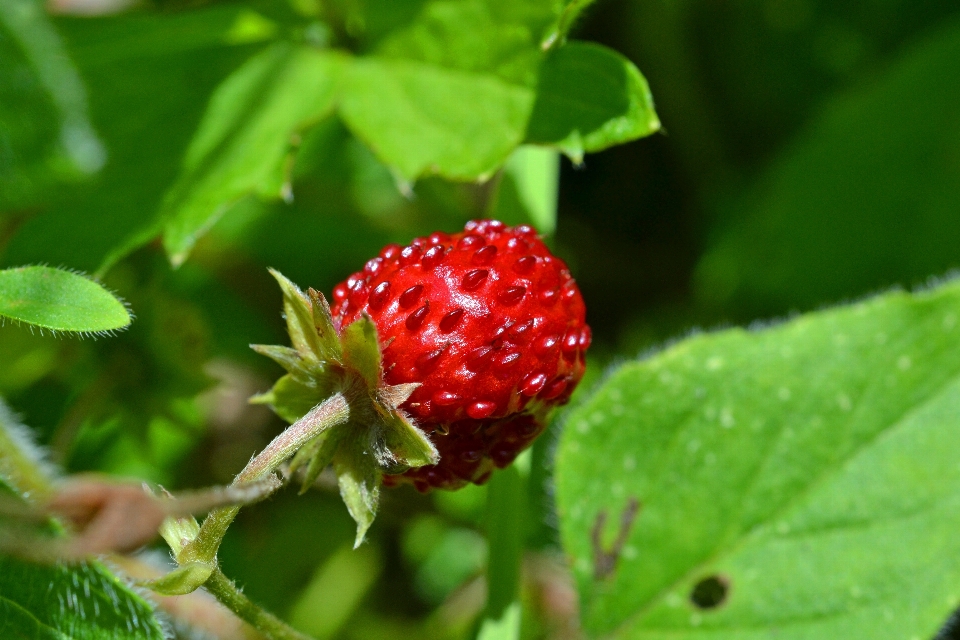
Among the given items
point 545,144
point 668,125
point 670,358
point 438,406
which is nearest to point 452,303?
point 438,406

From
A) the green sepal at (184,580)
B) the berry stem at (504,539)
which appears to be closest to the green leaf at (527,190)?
the berry stem at (504,539)

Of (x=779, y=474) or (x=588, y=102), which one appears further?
(x=779, y=474)

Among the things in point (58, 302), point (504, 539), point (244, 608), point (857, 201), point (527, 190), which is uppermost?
point (58, 302)

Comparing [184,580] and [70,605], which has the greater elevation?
[184,580]

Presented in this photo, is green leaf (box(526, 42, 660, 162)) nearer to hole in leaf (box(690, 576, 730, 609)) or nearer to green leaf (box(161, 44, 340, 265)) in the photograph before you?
green leaf (box(161, 44, 340, 265))

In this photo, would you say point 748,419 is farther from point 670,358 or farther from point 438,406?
point 438,406

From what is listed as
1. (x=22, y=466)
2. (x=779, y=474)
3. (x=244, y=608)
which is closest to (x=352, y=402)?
(x=244, y=608)

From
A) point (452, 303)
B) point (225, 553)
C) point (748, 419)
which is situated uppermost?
point (452, 303)

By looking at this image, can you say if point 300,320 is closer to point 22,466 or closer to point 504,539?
point 22,466
